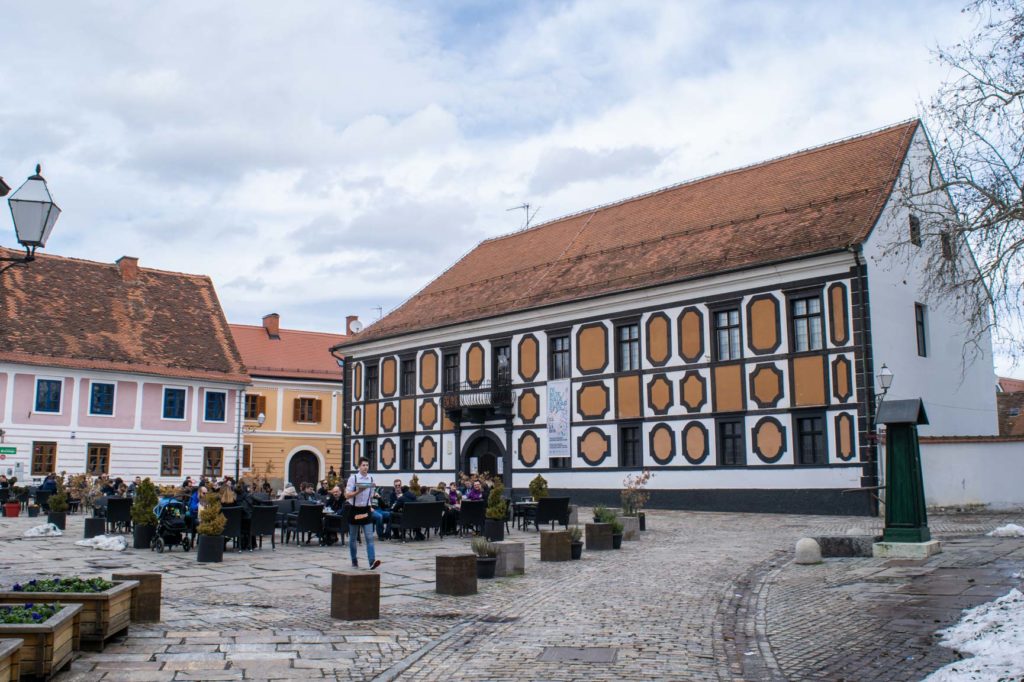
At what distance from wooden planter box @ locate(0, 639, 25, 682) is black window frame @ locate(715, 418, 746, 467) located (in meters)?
24.0

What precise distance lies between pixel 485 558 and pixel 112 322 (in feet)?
112

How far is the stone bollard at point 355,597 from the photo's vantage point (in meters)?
10.1

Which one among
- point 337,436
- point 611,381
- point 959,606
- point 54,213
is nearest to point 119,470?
point 337,436

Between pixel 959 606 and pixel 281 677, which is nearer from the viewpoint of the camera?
pixel 281 677

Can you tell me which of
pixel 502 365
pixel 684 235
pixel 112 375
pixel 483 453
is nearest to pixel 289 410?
pixel 112 375

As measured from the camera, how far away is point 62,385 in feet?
128

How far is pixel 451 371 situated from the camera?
37750mm

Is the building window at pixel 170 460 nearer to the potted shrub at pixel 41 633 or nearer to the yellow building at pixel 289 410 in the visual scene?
the yellow building at pixel 289 410

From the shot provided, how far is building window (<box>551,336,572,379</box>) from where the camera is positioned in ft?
110

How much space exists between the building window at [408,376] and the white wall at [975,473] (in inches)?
814

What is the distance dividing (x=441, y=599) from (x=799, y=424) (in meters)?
17.7

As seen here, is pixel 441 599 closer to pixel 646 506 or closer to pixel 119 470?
pixel 646 506

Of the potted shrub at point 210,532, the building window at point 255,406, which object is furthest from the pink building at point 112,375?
the potted shrub at point 210,532

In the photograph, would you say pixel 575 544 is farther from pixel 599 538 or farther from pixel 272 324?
pixel 272 324
